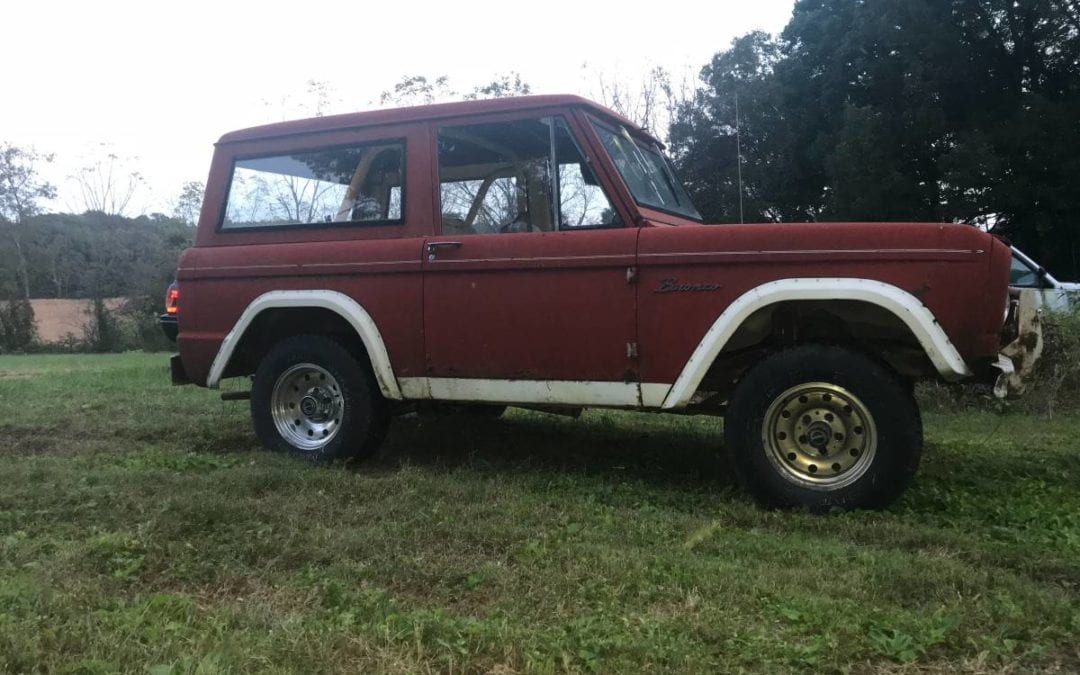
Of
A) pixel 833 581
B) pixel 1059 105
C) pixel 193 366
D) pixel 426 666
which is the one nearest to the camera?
pixel 426 666

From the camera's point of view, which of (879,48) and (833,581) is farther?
(879,48)

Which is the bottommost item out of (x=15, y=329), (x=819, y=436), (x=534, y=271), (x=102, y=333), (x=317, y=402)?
(x=819, y=436)

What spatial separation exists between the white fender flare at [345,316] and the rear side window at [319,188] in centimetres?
49

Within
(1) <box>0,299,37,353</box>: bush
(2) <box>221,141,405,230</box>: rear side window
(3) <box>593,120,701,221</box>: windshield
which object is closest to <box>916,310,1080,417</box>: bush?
(3) <box>593,120,701,221</box>: windshield

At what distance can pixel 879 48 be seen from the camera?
18125 mm

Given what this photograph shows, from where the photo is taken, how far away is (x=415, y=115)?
16.1 ft

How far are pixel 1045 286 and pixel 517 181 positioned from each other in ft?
24.0

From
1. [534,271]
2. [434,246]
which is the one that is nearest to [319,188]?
[434,246]

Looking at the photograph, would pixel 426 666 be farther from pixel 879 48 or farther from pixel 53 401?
pixel 879 48

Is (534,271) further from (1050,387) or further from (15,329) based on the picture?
(15,329)

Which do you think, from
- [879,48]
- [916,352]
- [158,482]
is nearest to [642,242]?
[916,352]

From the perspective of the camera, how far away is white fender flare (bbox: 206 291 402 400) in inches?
190

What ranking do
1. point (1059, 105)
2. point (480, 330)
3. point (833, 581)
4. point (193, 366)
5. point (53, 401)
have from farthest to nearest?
point (1059, 105) → point (53, 401) → point (193, 366) → point (480, 330) → point (833, 581)

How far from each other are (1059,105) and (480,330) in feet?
50.8
